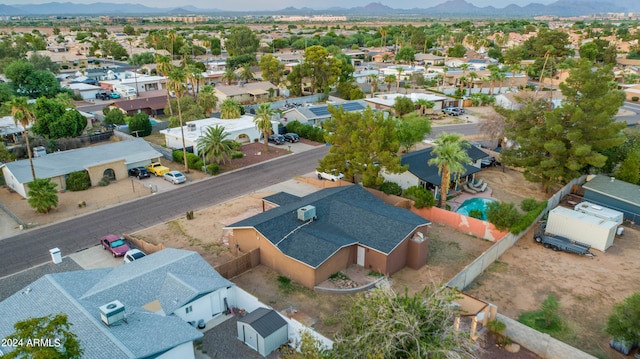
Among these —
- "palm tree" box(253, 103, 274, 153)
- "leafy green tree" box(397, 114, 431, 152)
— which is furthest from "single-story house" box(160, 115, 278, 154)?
"leafy green tree" box(397, 114, 431, 152)

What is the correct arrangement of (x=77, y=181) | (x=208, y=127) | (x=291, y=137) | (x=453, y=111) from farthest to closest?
(x=453, y=111) → (x=291, y=137) → (x=208, y=127) → (x=77, y=181)

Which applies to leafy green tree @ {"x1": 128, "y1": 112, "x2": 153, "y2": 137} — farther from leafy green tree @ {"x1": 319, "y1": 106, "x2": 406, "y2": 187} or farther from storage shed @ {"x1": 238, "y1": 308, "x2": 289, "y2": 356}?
storage shed @ {"x1": 238, "y1": 308, "x2": 289, "y2": 356}

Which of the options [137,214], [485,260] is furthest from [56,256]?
[485,260]

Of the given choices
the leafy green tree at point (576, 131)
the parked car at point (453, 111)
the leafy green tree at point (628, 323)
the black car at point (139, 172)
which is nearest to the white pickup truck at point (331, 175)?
the leafy green tree at point (576, 131)

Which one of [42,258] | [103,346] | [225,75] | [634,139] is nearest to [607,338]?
[103,346]

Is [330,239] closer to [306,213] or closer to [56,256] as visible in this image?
[306,213]

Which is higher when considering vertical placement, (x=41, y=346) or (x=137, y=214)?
(x=41, y=346)

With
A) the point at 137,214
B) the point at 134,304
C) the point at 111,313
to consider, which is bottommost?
the point at 137,214
